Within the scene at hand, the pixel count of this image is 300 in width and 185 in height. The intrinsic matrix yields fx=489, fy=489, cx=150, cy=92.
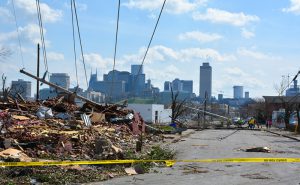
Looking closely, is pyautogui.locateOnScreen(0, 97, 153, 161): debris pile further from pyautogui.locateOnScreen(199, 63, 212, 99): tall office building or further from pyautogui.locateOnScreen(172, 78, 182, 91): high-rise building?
pyautogui.locateOnScreen(199, 63, 212, 99): tall office building

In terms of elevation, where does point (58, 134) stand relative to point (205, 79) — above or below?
below

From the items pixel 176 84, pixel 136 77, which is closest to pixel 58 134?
pixel 136 77

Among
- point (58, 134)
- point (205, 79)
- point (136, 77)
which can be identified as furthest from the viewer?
point (205, 79)

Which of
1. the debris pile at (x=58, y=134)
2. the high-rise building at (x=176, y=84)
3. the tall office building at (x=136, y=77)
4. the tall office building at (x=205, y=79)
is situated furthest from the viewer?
the tall office building at (x=205, y=79)

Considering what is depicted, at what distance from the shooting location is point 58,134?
17781mm

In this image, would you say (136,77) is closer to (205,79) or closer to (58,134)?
(58,134)

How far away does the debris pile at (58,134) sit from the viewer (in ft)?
50.1

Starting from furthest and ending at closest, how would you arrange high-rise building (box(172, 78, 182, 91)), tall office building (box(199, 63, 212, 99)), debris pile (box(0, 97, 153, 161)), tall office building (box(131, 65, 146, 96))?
tall office building (box(199, 63, 212, 99))
high-rise building (box(172, 78, 182, 91))
tall office building (box(131, 65, 146, 96))
debris pile (box(0, 97, 153, 161))

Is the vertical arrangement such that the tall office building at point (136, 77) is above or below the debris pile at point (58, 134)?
above

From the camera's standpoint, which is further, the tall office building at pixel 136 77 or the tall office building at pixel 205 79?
the tall office building at pixel 205 79

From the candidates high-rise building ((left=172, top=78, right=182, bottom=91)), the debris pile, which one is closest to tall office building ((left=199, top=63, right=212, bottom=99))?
high-rise building ((left=172, top=78, right=182, bottom=91))

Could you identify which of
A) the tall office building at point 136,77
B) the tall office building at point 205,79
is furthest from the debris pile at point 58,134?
the tall office building at point 205,79

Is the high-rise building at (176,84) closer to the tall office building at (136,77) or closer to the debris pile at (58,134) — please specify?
the tall office building at (136,77)

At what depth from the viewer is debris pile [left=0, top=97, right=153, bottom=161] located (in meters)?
15.3
